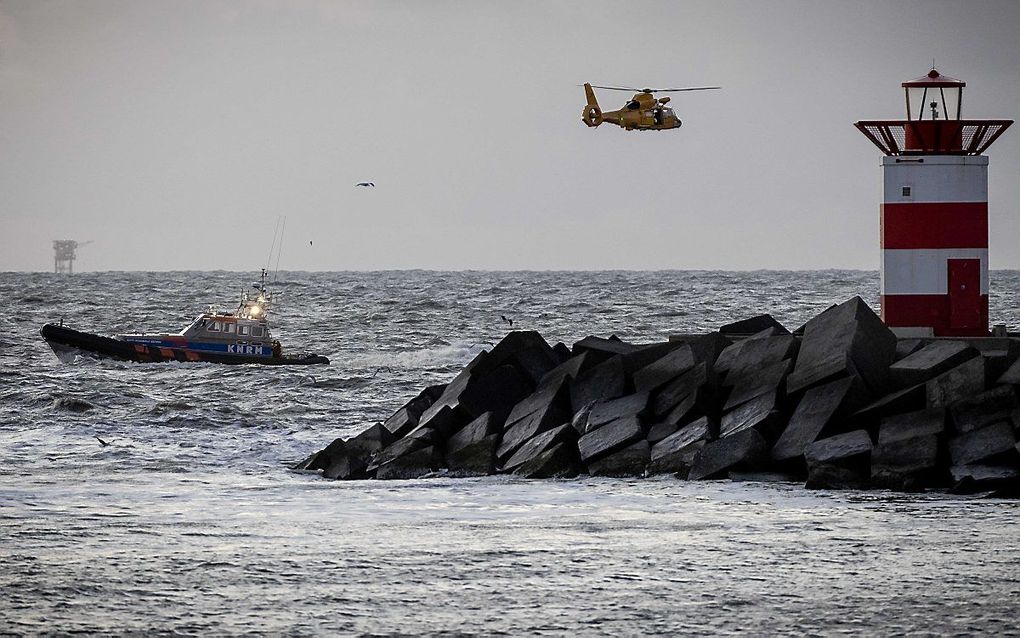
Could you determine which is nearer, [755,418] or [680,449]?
[680,449]

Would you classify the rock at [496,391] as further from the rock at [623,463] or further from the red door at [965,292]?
the red door at [965,292]

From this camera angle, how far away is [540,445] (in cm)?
1202

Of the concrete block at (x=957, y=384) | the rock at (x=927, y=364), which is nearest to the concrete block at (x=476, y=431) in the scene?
the rock at (x=927, y=364)

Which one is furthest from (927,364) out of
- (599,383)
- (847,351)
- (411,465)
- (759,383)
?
(411,465)

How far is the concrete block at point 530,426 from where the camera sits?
12.4m

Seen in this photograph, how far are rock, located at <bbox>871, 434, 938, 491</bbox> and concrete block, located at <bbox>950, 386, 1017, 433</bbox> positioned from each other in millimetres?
527

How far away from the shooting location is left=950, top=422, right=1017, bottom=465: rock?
10172 millimetres

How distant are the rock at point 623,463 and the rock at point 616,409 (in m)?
0.70

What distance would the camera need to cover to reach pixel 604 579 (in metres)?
7.11

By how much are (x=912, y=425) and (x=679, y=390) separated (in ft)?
8.28

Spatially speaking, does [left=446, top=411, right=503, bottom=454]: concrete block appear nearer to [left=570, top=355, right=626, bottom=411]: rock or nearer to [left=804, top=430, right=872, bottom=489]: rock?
[left=570, top=355, right=626, bottom=411]: rock

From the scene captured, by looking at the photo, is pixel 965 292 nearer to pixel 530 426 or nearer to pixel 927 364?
pixel 927 364

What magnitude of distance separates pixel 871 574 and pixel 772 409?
4501mm

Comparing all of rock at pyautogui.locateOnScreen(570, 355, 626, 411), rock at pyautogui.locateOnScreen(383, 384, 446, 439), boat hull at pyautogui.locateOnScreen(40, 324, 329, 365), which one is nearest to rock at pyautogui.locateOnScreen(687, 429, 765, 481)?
rock at pyautogui.locateOnScreen(570, 355, 626, 411)
